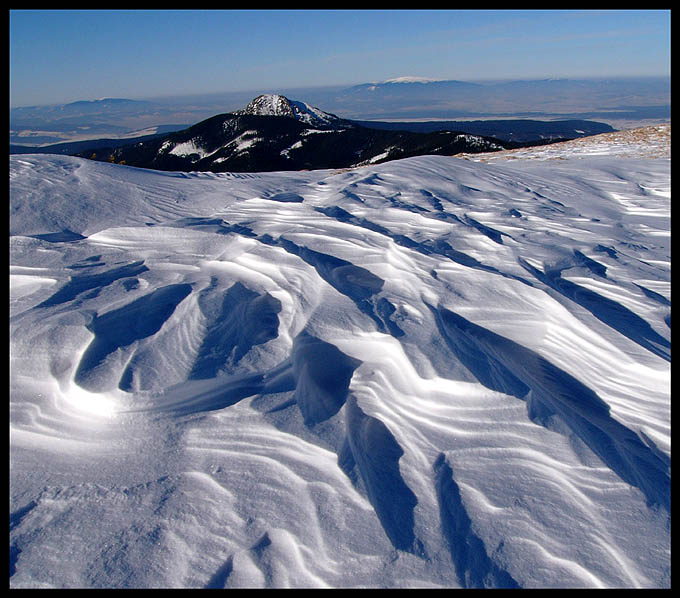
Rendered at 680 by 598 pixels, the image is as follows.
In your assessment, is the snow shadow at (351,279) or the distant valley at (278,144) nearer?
the snow shadow at (351,279)

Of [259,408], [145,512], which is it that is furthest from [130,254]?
[145,512]

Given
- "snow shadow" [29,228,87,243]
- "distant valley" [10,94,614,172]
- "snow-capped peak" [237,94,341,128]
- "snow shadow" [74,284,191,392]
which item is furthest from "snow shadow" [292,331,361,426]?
"snow-capped peak" [237,94,341,128]

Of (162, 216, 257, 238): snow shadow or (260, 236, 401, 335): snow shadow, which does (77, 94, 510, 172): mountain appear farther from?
(260, 236, 401, 335): snow shadow

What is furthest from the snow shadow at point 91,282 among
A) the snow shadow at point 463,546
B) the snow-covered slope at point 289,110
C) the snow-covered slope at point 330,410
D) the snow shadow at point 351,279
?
the snow-covered slope at point 289,110

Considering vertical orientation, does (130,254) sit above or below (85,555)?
above

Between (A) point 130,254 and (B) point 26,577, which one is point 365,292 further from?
(B) point 26,577

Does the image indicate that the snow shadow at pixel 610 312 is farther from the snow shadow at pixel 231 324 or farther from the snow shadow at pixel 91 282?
the snow shadow at pixel 91 282
